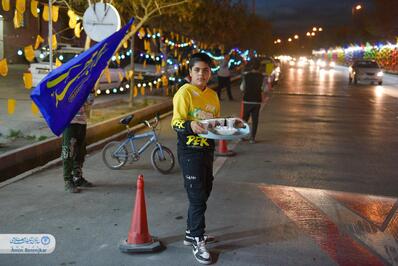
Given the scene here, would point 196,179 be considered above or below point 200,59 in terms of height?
below

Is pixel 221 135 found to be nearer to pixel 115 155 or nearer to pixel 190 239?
pixel 190 239

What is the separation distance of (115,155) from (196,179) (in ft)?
12.2

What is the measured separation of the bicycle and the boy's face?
3.39 meters

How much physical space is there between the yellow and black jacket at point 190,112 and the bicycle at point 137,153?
3.27 meters

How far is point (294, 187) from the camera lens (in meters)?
7.19

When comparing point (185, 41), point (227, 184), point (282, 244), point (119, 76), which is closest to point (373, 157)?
point (227, 184)

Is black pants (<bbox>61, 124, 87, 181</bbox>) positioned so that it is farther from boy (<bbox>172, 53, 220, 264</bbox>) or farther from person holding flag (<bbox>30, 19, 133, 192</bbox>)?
boy (<bbox>172, 53, 220, 264</bbox>)

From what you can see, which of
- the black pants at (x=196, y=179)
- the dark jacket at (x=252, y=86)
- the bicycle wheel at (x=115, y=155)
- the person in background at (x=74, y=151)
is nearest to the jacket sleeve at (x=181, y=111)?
the black pants at (x=196, y=179)

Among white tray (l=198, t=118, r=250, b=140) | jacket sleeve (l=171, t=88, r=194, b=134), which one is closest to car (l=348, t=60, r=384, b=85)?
white tray (l=198, t=118, r=250, b=140)

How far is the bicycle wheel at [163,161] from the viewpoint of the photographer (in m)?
7.72

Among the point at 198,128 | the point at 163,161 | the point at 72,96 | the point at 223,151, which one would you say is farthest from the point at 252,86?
the point at 198,128

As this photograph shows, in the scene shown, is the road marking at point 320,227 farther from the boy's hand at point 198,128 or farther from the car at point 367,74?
the car at point 367,74

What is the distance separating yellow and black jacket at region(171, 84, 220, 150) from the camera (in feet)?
14.2

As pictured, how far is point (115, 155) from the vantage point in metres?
7.92
